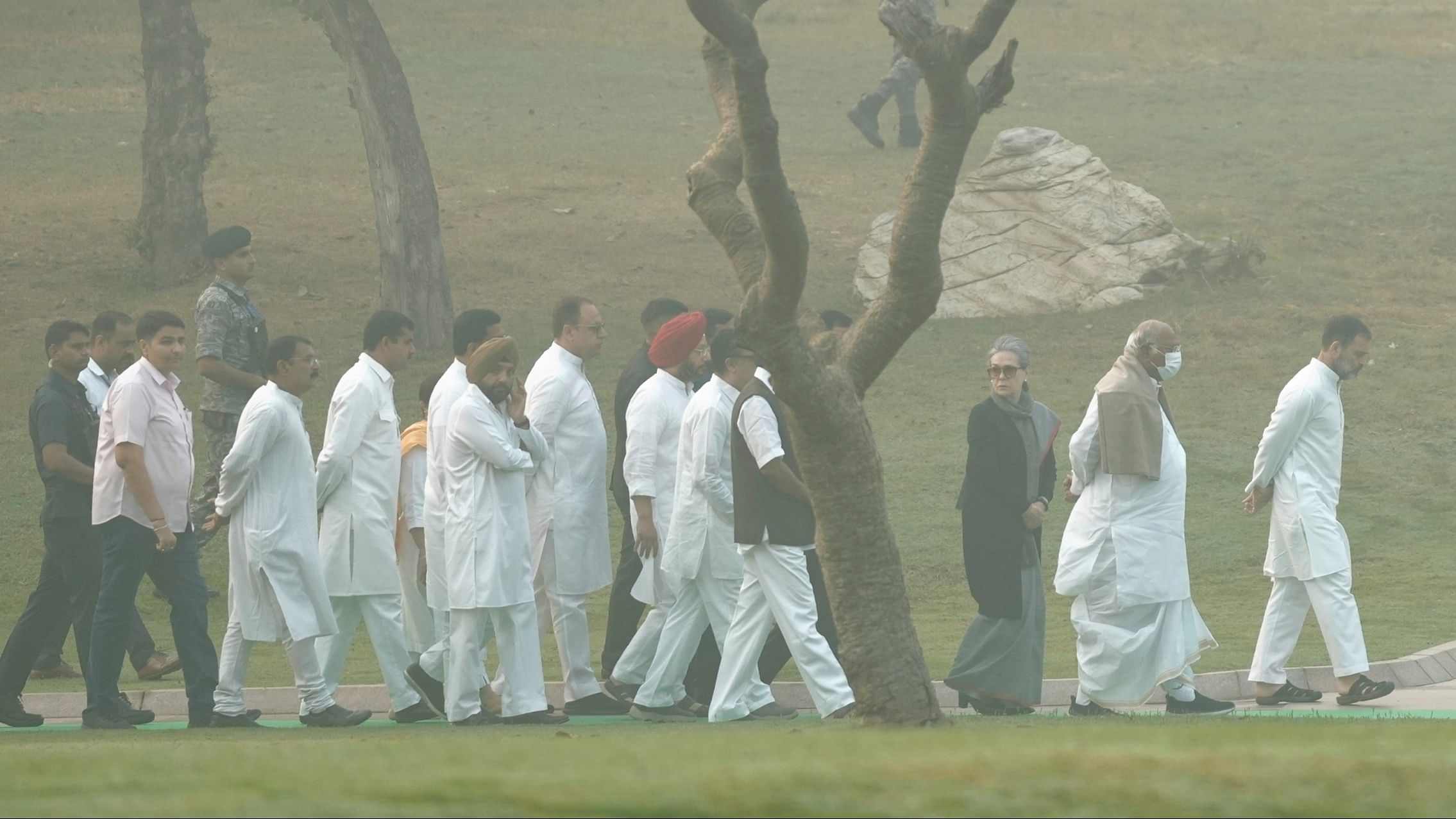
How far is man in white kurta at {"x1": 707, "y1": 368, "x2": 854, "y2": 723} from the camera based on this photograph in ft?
27.9

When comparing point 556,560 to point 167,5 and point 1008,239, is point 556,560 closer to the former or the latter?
point 1008,239

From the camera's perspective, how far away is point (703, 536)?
30.5 feet

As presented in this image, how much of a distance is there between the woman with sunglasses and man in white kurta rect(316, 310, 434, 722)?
2800 millimetres

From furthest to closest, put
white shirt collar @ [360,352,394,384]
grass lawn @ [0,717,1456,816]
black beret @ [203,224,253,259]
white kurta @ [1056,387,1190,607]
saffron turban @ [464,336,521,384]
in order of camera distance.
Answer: black beret @ [203,224,253,259], white kurta @ [1056,387,1190,607], white shirt collar @ [360,352,394,384], saffron turban @ [464,336,521,384], grass lawn @ [0,717,1456,816]

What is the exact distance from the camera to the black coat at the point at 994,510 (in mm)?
9289

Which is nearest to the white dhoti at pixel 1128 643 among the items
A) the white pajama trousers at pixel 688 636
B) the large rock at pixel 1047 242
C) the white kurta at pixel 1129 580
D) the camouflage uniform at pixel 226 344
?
the white kurta at pixel 1129 580

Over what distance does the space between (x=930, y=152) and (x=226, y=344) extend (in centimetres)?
503

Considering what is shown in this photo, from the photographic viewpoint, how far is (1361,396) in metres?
18.0

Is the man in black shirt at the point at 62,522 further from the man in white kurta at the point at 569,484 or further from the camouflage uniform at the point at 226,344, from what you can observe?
the man in white kurta at the point at 569,484

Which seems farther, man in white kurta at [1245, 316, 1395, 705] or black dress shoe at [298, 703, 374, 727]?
man in white kurta at [1245, 316, 1395, 705]

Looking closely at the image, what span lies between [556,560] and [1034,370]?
401 inches

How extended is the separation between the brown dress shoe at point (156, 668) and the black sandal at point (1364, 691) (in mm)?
6277

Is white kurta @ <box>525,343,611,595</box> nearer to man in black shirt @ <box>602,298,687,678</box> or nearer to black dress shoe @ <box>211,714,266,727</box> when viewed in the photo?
man in black shirt @ <box>602,298,687,678</box>

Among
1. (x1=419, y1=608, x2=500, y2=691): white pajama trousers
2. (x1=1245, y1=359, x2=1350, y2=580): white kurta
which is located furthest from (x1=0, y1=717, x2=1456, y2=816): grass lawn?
(x1=1245, y1=359, x2=1350, y2=580): white kurta
